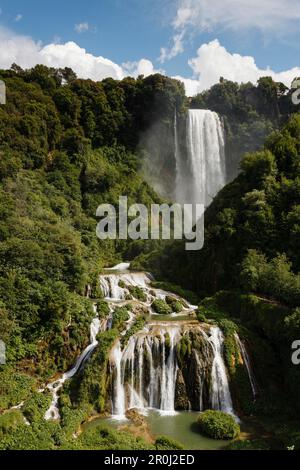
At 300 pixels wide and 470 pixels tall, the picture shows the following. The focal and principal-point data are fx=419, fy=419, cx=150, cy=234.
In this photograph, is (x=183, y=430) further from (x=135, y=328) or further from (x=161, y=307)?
(x=161, y=307)

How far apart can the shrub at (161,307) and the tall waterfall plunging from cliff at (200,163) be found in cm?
2677

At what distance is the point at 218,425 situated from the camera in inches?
677

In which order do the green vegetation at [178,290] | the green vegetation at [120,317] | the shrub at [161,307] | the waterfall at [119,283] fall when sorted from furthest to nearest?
1. the green vegetation at [178,290]
2. the waterfall at [119,283]
3. the shrub at [161,307]
4. the green vegetation at [120,317]

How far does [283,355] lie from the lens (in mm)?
20500

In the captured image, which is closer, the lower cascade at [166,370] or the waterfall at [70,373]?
the waterfall at [70,373]

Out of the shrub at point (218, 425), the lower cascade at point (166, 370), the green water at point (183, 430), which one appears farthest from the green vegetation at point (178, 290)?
the shrub at point (218, 425)

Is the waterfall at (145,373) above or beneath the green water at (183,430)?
above

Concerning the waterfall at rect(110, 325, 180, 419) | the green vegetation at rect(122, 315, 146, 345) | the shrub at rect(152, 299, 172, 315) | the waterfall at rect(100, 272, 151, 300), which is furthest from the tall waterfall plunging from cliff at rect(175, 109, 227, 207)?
the waterfall at rect(110, 325, 180, 419)

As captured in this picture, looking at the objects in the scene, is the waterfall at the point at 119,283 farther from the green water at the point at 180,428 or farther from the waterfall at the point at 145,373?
the green water at the point at 180,428

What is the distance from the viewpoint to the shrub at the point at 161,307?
1055 inches

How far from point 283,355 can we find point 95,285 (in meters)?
13.4

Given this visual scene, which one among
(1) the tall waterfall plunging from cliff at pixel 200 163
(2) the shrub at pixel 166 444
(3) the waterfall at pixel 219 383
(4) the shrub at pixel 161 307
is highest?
(1) the tall waterfall plunging from cliff at pixel 200 163
